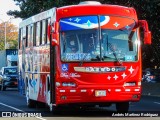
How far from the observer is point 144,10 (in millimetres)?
35312

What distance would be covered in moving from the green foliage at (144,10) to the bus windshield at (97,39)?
16382 mm

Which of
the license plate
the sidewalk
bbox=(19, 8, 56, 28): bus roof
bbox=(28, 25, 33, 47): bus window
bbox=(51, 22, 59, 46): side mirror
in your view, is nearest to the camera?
bbox=(51, 22, 59, 46): side mirror

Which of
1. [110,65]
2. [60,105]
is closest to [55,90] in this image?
[60,105]

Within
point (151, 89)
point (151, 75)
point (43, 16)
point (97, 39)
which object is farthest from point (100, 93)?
point (151, 75)

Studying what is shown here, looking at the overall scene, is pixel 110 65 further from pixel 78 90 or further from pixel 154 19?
pixel 154 19

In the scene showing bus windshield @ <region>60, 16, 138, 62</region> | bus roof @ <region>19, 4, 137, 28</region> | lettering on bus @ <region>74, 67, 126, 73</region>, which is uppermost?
bus roof @ <region>19, 4, 137, 28</region>

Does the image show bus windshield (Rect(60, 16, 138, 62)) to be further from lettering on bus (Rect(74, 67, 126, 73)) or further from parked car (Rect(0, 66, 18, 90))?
parked car (Rect(0, 66, 18, 90))

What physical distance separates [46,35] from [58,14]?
1.59 metres

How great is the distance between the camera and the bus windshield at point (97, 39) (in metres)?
17.4

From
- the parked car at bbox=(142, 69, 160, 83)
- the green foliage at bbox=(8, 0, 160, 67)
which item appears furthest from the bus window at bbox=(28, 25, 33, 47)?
the parked car at bbox=(142, 69, 160, 83)

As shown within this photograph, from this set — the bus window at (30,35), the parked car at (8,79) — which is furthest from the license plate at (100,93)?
the parked car at (8,79)

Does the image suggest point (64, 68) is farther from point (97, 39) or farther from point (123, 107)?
point (123, 107)

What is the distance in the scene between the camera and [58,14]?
17578 mm

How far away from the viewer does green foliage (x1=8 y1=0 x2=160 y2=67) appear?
34.9 m
